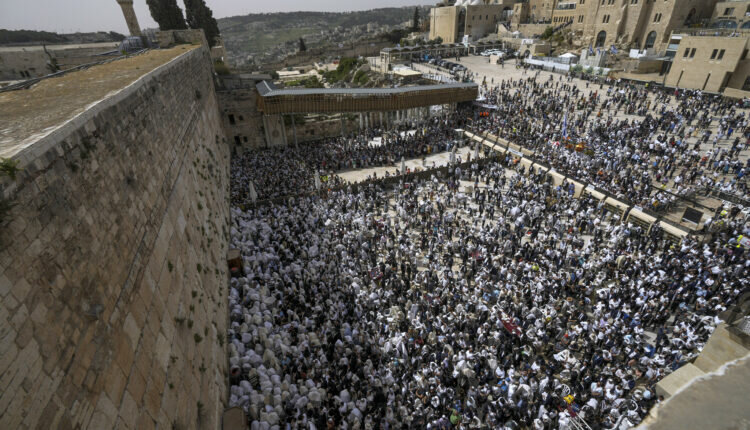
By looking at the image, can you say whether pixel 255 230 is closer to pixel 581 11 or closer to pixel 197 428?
pixel 197 428

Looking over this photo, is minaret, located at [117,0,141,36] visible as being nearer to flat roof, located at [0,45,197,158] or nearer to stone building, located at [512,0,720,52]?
flat roof, located at [0,45,197,158]

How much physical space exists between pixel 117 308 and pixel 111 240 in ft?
3.63

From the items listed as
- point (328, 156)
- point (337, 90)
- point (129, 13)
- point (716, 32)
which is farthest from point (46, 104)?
point (716, 32)

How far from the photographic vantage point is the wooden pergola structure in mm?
26078

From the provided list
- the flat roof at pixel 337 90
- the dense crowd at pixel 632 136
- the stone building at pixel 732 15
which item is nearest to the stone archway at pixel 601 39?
the stone building at pixel 732 15

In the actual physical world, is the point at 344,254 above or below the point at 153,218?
below

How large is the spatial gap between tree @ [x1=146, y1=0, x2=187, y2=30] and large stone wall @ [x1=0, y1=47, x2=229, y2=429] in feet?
99.2

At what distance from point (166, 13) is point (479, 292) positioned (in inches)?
1526

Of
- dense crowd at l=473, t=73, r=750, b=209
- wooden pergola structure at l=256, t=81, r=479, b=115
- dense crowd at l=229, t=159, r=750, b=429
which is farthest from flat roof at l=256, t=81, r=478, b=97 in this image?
dense crowd at l=229, t=159, r=750, b=429

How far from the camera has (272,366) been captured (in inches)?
382

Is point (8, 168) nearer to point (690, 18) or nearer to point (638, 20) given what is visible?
point (638, 20)

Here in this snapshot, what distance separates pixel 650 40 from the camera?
42.9 meters

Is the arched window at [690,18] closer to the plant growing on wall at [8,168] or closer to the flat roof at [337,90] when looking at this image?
the flat roof at [337,90]

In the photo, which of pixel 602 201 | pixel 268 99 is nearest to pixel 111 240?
pixel 602 201
